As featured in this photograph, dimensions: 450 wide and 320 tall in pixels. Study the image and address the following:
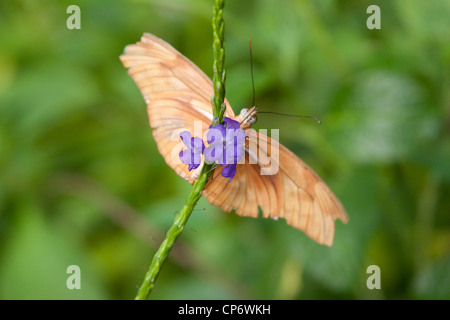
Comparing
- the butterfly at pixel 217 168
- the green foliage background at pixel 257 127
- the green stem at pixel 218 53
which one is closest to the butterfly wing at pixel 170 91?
the butterfly at pixel 217 168

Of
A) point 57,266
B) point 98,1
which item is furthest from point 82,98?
point 57,266

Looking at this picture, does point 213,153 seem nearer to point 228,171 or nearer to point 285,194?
point 228,171

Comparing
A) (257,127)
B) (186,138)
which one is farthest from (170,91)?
(257,127)

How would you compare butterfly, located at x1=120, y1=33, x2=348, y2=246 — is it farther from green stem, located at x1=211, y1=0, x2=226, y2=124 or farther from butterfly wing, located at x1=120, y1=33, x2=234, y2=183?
green stem, located at x1=211, y1=0, x2=226, y2=124
